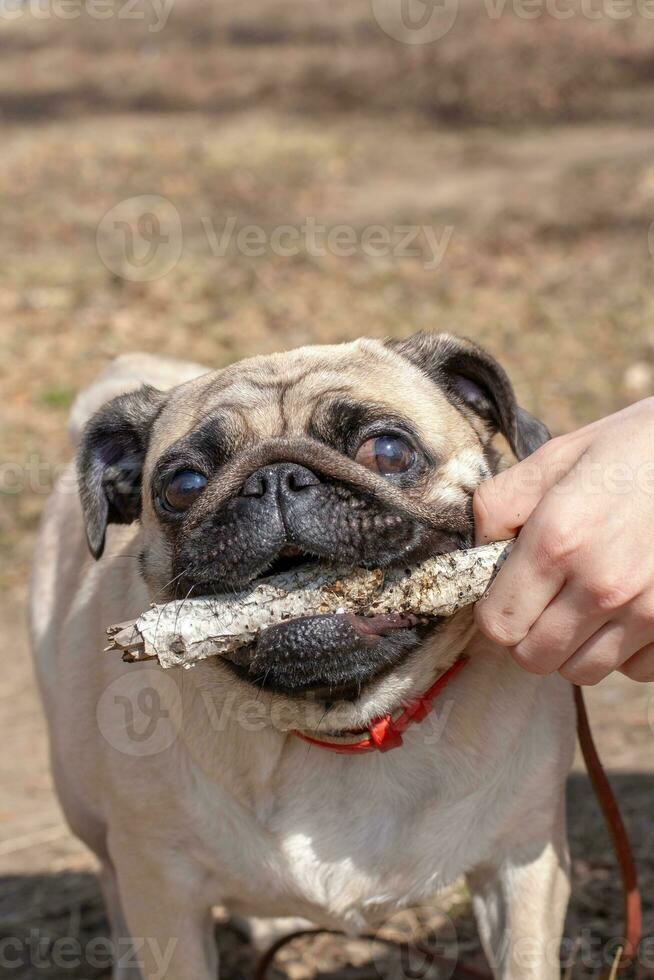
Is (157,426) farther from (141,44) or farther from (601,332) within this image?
(141,44)

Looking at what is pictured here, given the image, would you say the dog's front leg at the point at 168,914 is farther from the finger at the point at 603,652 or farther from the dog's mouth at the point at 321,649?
the finger at the point at 603,652

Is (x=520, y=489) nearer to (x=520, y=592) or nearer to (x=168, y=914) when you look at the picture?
(x=520, y=592)

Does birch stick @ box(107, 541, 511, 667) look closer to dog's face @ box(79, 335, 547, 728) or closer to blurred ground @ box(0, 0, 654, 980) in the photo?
dog's face @ box(79, 335, 547, 728)

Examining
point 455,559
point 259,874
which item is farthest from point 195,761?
point 455,559

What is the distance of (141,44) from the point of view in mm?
23625

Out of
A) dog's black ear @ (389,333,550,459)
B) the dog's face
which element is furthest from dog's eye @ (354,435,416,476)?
dog's black ear @ (389,333,550,459)

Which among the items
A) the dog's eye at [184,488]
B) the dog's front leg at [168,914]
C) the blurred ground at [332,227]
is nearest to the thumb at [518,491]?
the dog's eye at [184,488]

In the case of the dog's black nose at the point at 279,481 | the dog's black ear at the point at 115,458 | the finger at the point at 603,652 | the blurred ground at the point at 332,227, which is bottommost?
the blurred ground at the point at 332,227

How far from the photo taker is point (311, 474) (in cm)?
275

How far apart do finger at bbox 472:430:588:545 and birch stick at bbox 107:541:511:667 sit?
0.18 feet

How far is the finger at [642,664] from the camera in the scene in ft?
8.41

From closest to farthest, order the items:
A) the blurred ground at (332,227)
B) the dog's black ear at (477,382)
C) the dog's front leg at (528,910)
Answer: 1. the dog's front leg at (528,910)
2. the dog's black ear at (477,382)
3. the blurred ground at (332,227)

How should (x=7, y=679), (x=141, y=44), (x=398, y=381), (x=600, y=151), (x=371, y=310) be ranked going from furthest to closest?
(x=141, y=44) → (x=600, y=151) → (x=371, y=310) → (x=7, y=679) → (x=398, y=381)

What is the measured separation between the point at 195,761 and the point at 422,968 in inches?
56.9
